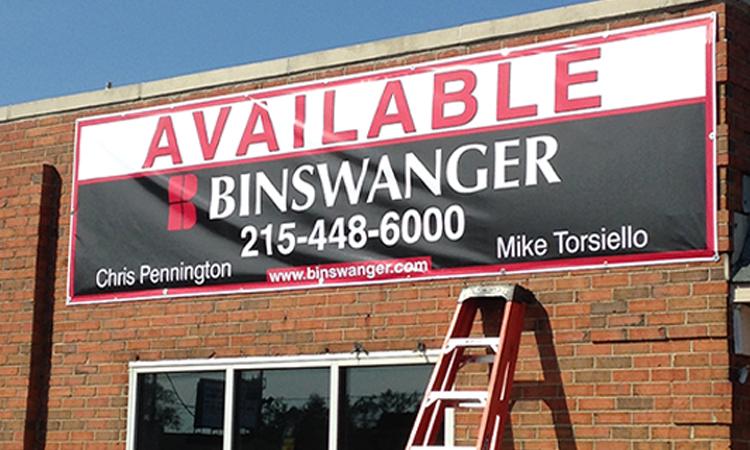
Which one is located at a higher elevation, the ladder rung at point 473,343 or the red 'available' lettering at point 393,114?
the red 'available' lettering at point 393,114

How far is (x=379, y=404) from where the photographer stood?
1112 centimetres

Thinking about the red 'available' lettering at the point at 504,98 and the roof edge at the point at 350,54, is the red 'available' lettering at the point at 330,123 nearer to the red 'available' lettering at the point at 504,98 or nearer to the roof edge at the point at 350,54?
the roof edge at the point at 350,54

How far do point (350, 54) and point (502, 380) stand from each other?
10.7 ft

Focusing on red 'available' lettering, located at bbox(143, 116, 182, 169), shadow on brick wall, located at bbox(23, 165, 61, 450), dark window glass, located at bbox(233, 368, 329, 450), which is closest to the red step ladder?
dark window glass, located at bbox(233, 368, 329, 450)

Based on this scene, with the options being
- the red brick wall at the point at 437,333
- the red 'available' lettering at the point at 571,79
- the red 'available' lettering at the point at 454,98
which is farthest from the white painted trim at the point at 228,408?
the red 'available' lettering at the point at 571,79

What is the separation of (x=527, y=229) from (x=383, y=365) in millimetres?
1616

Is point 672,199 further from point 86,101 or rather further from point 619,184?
point 86,101

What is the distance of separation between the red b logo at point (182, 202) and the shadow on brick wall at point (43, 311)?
137 centimetres

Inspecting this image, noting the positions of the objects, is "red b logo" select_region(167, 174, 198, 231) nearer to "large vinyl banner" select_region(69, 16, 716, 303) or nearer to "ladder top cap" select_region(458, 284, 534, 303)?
"large vinyl banner" select_region(69, 16, 716, 303)

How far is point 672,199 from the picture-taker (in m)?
9.91

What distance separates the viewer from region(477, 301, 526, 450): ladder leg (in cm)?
966

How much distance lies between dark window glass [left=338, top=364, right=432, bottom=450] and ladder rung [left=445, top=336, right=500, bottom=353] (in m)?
0.67

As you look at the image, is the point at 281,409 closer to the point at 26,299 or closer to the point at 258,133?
the point at 258,133

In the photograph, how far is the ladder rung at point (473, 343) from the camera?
400 inches
